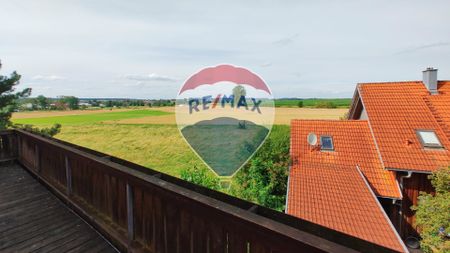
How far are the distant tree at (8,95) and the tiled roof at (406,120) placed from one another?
14.8m

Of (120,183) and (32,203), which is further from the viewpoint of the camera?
(32,203)

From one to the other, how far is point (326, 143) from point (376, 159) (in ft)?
5.38

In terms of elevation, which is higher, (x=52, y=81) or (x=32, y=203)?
(x=52, y=81)

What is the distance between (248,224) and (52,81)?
1085 inches

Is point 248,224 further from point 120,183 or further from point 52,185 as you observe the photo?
point 52,185

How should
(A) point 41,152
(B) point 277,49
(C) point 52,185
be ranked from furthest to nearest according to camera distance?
(B) point 277,49 < (A) point 41,152 < (C) point 52,185

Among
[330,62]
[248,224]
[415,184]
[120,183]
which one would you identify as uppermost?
[330,62]

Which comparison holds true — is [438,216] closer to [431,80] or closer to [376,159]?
[376,159]

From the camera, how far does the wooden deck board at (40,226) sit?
2137mm

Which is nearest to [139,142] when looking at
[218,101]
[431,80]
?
[218,101]

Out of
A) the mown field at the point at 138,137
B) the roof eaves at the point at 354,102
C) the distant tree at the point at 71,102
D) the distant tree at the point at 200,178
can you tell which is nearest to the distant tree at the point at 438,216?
the roof eaves at the point at 354,102

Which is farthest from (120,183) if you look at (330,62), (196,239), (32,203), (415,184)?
(330,62)

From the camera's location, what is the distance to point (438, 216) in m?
5.34

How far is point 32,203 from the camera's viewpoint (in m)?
3.10
